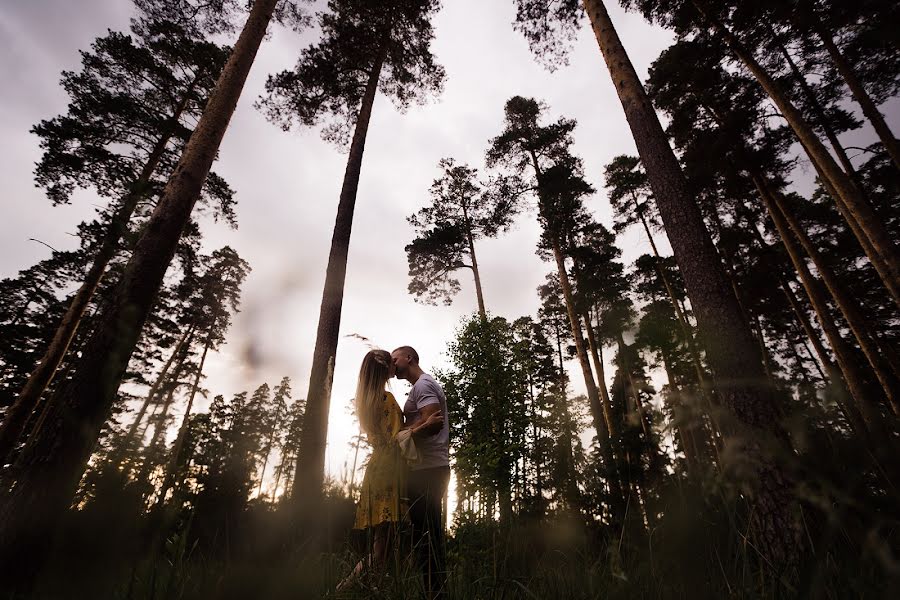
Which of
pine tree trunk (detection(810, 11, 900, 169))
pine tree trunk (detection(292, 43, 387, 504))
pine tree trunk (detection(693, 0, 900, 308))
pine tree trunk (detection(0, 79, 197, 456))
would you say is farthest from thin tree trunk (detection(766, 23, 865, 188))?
pine tree trunk (detection(0, 79, 197, 456))

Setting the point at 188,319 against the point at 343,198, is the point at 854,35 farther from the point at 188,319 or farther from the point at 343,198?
the point at 188,319

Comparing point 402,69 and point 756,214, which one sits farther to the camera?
point 756,214

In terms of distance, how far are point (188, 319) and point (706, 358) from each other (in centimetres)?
2201

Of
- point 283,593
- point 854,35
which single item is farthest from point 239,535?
point 854,35

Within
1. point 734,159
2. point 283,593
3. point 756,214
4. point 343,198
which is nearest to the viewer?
point 283,593

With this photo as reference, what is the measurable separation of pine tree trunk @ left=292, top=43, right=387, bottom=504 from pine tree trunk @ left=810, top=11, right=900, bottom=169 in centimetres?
1173

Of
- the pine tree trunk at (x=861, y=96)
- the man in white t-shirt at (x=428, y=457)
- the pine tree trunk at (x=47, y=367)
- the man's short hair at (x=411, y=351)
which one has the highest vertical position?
the pine tree trunk at (x=861, y=96)

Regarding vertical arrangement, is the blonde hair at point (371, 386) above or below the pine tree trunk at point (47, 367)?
below

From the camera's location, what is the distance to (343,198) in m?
7.29

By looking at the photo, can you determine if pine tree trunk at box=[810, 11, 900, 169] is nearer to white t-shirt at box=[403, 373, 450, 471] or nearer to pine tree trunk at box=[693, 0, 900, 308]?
pine tree trunk at box=[693, 0, 900, 308]

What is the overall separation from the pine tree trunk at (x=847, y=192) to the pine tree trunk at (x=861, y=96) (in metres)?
2.12

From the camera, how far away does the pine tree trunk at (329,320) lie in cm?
492

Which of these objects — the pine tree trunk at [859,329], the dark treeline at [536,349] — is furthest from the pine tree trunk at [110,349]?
the pine tree trunk at [859,329]

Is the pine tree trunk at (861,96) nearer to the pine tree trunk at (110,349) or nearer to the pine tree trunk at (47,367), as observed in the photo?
the pine tree trunk at (110,349)
